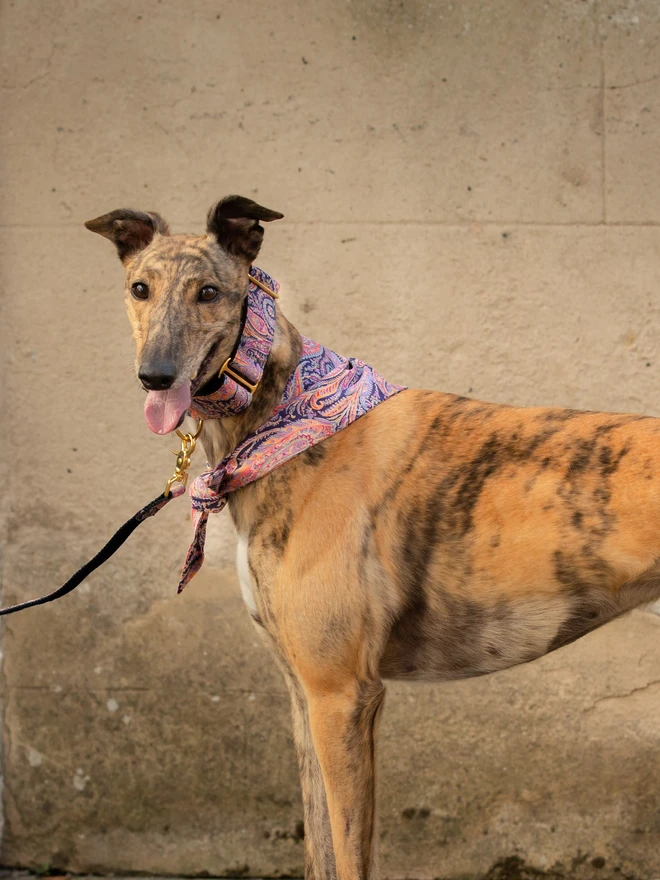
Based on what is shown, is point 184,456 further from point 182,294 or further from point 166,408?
point 182,294

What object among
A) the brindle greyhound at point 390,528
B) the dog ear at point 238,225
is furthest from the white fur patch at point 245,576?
the dog ear at point 238,225

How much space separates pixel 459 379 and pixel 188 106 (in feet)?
4.78

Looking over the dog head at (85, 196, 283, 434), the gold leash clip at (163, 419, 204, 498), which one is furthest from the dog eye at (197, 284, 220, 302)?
the gold leash clip at (163, 419, 204, 498)

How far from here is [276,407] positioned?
8.37 ft

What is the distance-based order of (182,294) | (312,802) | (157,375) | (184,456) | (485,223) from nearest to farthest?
(157,375), (182,294), (184,456), (312,802), (485,223)

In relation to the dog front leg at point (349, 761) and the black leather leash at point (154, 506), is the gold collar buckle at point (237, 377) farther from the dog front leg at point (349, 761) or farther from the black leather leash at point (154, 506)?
the dog front leg at point (349, 761)

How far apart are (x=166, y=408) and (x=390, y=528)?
0.66m

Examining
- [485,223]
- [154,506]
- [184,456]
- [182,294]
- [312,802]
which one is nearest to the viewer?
[182,294]

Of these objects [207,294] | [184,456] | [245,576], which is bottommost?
[245,576]

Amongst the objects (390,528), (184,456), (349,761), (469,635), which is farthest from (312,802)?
(184,456)

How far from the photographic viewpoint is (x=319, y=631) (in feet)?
7.80

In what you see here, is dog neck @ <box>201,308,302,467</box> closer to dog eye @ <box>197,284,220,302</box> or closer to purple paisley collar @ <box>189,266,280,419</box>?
purple paisley collar @ <box>189,266,280,419</box>

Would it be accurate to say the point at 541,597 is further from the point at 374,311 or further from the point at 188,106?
the point at 188,106

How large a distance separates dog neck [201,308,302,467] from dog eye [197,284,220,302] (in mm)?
225
